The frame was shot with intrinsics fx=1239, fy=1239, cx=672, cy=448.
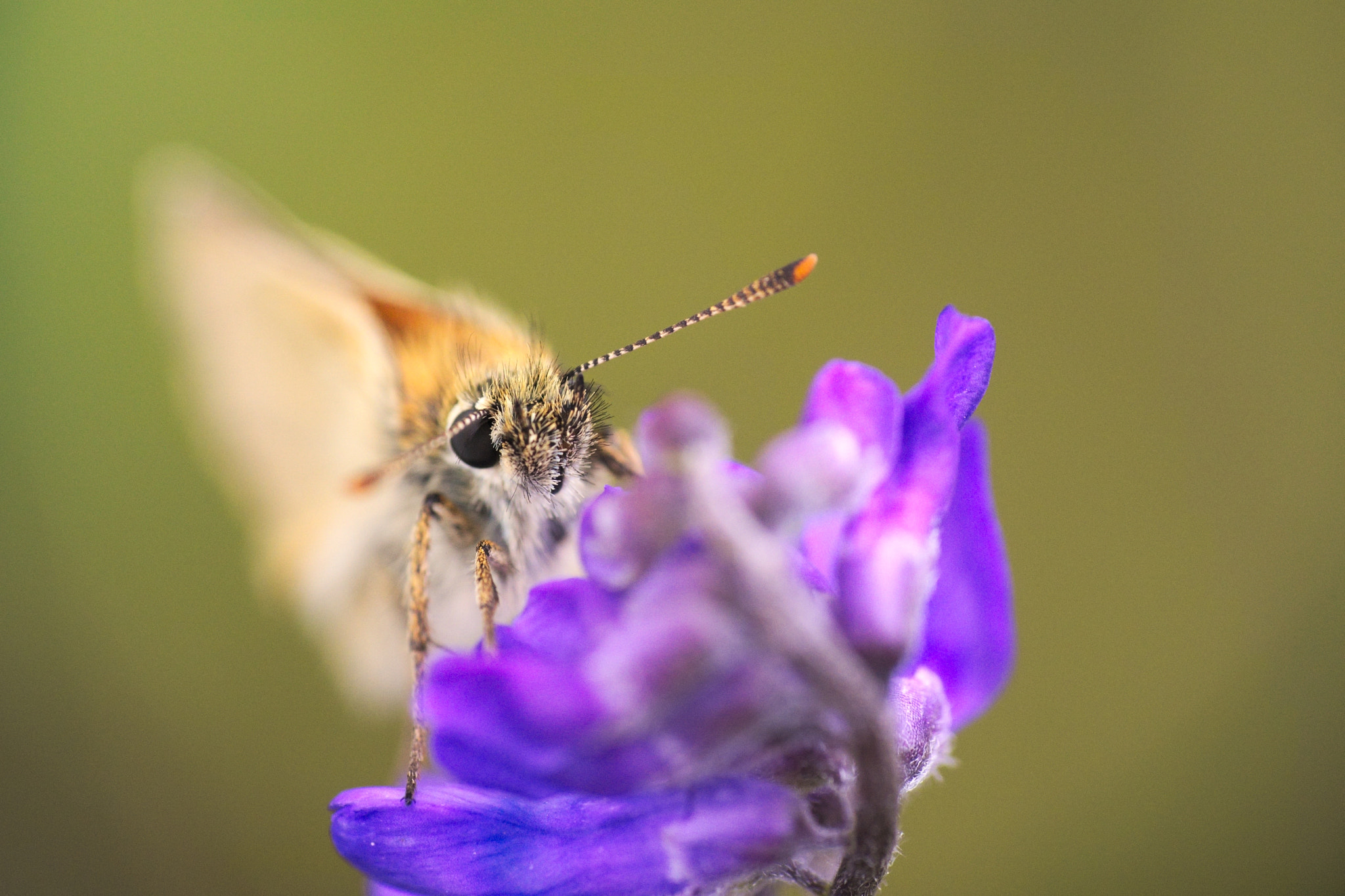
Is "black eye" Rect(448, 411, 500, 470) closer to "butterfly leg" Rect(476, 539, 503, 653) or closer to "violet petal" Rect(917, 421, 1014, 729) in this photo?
"butterfly leg" Rect(476, 539, 503, 653)

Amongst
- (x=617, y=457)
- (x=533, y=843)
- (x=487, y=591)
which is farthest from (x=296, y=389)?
(x=533, y=843)

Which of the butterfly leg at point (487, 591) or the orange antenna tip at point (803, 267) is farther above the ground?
the orange antenna tip at point (803, 267)

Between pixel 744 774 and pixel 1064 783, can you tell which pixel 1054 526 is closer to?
pixel 1064 783

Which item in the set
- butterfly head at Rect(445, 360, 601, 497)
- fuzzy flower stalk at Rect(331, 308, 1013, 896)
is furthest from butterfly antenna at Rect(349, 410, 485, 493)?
fuzzy flower stalk at Rect(331, 308, 1013, 896)

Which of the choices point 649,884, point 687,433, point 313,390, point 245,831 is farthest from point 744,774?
point 245,831

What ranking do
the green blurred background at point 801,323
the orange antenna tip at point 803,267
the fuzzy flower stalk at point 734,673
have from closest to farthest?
the fuzzy flower stalk at point 734,673 → the orange antenna tip at point 803,267 → the green blurred background at point 801,323

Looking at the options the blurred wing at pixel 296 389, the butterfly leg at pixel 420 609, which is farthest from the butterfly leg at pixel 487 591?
the blurred wing at pixel 296 389

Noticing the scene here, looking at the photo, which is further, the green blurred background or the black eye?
the green blurred background

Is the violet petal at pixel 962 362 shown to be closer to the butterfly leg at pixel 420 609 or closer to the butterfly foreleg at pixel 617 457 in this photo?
the butterfly foreleg at pixel 617 457
